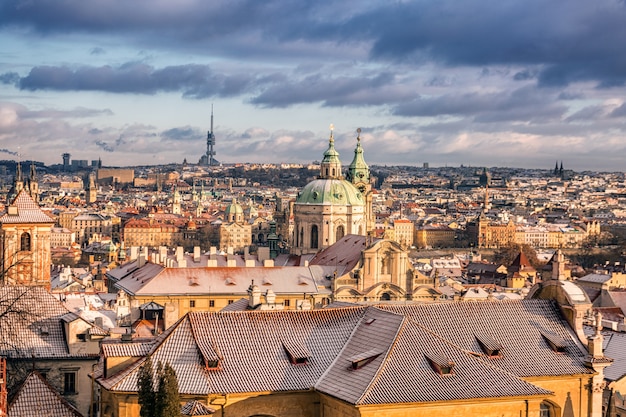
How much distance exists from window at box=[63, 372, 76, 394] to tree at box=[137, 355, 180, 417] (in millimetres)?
8414

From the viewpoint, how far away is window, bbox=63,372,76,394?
3441 centimetres

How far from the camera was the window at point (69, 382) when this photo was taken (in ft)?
113

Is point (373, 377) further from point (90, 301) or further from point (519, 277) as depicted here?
point (519, 277)

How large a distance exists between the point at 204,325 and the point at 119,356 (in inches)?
94.2

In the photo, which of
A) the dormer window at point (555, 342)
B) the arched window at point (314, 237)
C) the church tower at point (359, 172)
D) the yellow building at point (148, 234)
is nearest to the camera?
the dormer window at point (555, 342)

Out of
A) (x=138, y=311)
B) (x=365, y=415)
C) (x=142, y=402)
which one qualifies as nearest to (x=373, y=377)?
(x=365, y=415)

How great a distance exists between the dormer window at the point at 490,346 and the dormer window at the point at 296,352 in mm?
5427

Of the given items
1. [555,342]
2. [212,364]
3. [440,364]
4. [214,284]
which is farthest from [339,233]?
[440,364]

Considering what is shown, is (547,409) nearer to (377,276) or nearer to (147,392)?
(147,392)

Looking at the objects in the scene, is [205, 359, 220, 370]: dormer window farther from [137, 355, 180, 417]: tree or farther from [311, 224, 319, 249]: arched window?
[311, 224, 319, 249]: arched window

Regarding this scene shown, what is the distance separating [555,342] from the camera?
32.9 m

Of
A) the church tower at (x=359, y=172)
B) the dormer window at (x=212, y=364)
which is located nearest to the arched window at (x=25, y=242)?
the dormer window at (x=212, y=364)

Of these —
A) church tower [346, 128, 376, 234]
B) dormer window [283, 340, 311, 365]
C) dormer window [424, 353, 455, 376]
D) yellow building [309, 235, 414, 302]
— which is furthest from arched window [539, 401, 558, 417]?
church tower [346, 128, 376, 234]

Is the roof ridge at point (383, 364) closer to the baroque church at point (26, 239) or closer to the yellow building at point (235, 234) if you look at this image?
the baroque church at point (26, 239)
